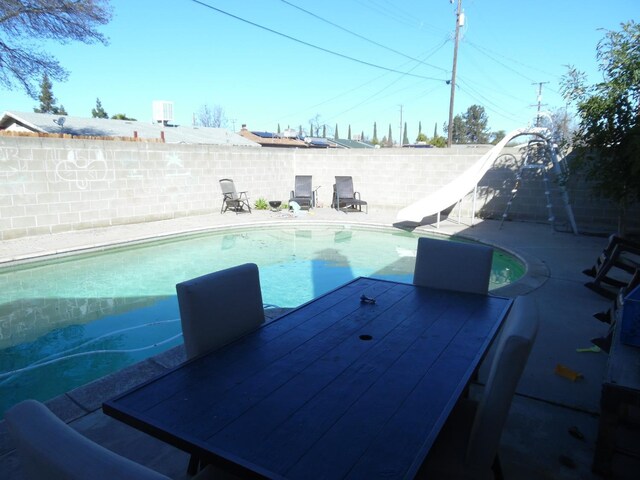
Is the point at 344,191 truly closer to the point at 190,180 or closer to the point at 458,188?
the point at 458,188

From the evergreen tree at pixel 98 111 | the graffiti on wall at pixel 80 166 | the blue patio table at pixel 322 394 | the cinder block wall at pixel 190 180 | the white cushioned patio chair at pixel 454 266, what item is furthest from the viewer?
the evergreen tree at pixel 98 111

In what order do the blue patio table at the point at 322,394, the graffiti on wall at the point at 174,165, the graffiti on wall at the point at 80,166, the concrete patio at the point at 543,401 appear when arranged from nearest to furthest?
the blue patio table at the point at 322,394 → the concrete patio at the point at 543,401 → the graffiti on wall at the point at 80,166 → the graffiti on wall at the point at 174,165

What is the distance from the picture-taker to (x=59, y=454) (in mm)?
663

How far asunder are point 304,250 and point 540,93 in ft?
101

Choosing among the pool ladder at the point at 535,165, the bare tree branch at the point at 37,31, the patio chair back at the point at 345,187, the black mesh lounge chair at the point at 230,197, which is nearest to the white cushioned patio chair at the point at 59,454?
the pool ladder at the point at 535,165

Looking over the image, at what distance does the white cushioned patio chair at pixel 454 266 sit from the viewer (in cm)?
234

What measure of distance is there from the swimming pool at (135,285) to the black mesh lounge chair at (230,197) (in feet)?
4.80

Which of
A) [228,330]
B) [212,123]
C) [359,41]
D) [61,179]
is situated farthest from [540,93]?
[228,330]

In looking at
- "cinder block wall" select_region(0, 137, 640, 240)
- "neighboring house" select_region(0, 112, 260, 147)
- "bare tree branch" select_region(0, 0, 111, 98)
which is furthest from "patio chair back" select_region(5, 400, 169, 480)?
"neighboring house" select_region(0, 112, 260, 147)

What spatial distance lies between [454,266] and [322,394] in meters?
1.40

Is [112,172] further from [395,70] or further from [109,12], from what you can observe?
[395,70]

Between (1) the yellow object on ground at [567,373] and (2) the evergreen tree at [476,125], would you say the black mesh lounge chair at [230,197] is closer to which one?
(1) the yellow object on ground at [567,373]

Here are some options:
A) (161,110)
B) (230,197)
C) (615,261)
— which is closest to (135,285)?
(230,197)

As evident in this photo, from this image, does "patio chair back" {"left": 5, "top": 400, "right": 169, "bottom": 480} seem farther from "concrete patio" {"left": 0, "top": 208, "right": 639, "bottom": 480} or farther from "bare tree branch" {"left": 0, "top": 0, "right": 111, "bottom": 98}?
"bare tree branch" {"left": 0, "top": 0, "right": 111, "bottom": 98}
